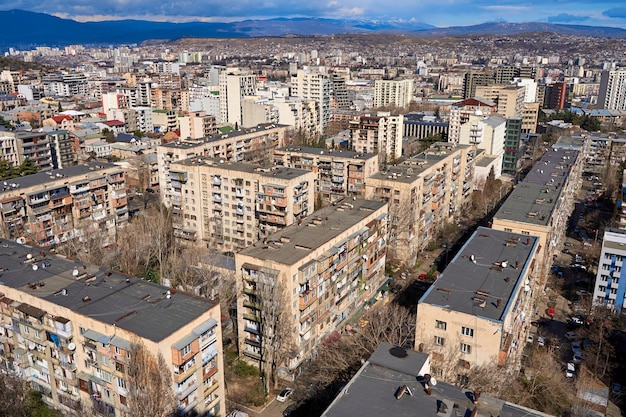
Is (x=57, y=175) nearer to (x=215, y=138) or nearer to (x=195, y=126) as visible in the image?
(x=215, y=138)

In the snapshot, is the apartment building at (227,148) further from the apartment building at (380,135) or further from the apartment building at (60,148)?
the apartment building at (60,148)

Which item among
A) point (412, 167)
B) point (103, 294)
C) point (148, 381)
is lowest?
point (148, 381)

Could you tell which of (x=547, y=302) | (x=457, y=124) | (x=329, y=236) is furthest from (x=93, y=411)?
(x=457, y=124)

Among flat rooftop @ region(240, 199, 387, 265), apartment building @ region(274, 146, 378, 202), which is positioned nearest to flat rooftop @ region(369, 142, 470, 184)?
apartment building @ region(274, 146, 378, 202)

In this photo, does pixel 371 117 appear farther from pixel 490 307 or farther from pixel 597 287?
pixel 490 307

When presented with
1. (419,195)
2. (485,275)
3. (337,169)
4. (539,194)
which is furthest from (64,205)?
(539,194)
